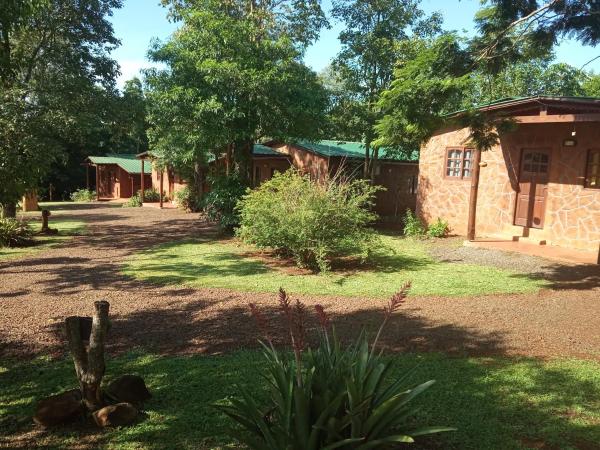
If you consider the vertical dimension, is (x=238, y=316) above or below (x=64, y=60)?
below

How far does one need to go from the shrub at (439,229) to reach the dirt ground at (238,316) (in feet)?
16.1

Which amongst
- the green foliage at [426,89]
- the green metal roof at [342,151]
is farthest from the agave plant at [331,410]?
the green metal roof at [342,151]

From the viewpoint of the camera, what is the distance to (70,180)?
1527 inches

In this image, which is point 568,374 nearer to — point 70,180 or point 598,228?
point 598,228

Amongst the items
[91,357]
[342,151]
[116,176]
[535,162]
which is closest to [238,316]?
[91,357]

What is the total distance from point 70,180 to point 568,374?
40.1m

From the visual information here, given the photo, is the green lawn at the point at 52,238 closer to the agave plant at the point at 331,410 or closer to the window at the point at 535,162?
the agave plant at the point at 331,410

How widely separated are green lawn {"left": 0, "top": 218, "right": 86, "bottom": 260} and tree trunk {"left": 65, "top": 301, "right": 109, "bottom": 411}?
8619mm

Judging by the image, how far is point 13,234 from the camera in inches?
513

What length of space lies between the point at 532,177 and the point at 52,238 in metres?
13.6

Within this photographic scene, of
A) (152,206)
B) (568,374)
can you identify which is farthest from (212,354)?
(152,206)

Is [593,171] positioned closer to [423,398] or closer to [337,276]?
[337,276]

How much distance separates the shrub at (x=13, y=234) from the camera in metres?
12.7

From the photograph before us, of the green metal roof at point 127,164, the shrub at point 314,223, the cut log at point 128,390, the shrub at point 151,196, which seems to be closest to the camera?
the cut log at point 128,390
